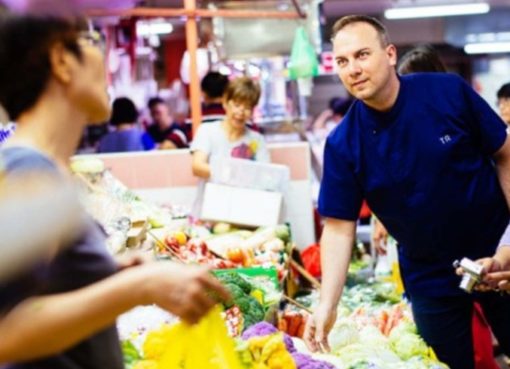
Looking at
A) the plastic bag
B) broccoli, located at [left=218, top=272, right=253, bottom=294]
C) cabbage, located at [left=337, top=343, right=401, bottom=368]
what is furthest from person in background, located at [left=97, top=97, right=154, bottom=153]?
cabbage, located at [left=337, top=343, right=401, bottom=368]

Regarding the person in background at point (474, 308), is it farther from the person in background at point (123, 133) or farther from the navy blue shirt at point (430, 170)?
the person in background at point (123, 133)

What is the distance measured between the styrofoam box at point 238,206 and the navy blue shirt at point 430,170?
2.60 m

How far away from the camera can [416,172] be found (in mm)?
3717

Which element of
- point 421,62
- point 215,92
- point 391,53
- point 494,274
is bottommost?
point 494,274

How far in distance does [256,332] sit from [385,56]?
120cm

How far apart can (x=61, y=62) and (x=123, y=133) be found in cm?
688

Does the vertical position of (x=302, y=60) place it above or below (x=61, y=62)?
below

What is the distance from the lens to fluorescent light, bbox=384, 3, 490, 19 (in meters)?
16.1

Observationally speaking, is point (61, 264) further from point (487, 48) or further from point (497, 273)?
point (487, 48)

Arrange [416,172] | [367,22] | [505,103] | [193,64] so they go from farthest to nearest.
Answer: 1. [193,64]
2. [505,103]
3. [367,22]
4. [416,172]

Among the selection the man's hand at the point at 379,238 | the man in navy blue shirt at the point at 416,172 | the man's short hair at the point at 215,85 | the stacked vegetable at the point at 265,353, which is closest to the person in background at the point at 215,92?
the man's short hair at the point at 215,85

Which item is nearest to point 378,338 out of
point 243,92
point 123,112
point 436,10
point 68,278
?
point 243,92

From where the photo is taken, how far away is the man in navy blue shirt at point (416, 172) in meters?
3.71

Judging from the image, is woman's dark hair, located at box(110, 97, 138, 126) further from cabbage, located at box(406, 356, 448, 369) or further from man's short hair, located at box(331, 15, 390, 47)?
cabbage, located at box(406, 356, 448, 369)
